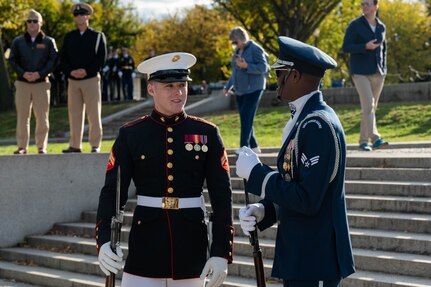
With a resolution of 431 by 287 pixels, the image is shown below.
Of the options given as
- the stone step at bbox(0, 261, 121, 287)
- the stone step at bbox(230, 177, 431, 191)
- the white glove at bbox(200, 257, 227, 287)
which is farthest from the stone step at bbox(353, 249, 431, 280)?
the white glove at bbox(200, 257, 227, 287)

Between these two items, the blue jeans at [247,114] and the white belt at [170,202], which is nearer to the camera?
the white belt at [170,202]

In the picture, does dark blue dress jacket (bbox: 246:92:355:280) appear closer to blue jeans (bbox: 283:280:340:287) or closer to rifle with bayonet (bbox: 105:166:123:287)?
blue jeans (bbox: 283:280:340:287)

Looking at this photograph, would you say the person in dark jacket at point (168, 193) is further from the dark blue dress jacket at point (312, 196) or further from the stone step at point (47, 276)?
the stone step at point (47, 276)

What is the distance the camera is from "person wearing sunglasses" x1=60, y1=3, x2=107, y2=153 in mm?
12953

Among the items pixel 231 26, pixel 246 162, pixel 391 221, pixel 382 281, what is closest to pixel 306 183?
pixel 246 162

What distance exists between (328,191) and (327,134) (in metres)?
0.29

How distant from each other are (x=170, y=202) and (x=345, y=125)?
1354 centimetres

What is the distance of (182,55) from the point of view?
18.7ft

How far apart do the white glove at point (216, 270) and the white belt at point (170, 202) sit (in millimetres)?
371

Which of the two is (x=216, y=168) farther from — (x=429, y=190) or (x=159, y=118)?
(x=429, y=190)

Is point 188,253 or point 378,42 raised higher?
point 378,42

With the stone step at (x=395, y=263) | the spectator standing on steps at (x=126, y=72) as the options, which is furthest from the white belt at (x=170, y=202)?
the spectator standing on steps at (x=126, y=72)

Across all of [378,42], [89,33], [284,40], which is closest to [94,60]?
[89,33]

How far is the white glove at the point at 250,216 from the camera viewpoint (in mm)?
4801
